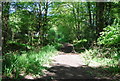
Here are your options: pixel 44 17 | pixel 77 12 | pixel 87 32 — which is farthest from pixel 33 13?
pixel 87 32

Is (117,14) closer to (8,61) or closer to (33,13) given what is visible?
(33,13)

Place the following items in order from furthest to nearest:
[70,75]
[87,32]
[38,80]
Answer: [87,32]
[70,75]
[38,80]

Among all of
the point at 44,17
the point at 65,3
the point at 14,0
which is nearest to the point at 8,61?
the point at 14,0

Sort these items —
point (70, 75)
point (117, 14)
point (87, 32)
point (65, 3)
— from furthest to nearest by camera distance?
1. point (87, 32)
2. point (65, 3)
3. point (117, 14)
4. point (70, 75)

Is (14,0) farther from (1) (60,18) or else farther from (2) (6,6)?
(1) (60,18)

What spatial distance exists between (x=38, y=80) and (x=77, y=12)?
28.7ft

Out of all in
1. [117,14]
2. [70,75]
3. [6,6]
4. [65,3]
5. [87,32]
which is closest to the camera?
[70,75]

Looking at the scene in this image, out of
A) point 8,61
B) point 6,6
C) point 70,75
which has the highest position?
point 6,6

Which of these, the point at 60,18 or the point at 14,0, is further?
the point at 60,18

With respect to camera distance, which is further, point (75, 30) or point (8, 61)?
point (75, 30)

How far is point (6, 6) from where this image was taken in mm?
6090

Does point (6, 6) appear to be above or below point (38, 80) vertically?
above

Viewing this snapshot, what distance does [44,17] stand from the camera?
9094 mm

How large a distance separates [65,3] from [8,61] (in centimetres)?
812
